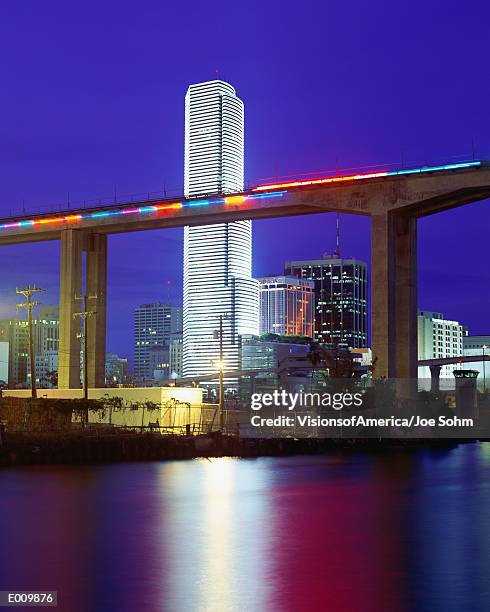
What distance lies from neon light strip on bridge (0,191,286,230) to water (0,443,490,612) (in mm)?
41630

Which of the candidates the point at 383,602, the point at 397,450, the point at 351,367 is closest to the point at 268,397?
the point at 351,367

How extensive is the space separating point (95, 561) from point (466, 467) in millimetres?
40271

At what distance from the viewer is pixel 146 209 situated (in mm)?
94062

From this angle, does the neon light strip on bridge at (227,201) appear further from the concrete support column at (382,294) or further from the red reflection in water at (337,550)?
the red reflection in water at (337,550)

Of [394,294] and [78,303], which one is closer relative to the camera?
[394,294]

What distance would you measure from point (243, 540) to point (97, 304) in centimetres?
7522

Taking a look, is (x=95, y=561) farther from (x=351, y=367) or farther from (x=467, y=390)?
(x=467, y=390)

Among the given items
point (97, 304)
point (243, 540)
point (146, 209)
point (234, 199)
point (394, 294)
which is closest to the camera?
point (243, 540)

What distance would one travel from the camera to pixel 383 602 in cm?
1903

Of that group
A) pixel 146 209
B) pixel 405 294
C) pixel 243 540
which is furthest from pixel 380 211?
pixel 243 540

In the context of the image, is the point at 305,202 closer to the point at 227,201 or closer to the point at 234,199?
the point at 234,199

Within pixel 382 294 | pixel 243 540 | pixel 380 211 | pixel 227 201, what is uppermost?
pixel 227 201

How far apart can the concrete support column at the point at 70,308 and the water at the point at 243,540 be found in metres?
48.7

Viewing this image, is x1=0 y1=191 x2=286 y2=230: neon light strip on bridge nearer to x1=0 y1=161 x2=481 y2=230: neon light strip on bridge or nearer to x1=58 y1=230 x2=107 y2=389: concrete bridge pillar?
x1=0 y1=161 x2=481 y2=230: neon light strip on bridge
